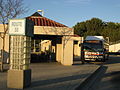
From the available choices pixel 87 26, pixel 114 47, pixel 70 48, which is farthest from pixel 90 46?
pixel 87 26

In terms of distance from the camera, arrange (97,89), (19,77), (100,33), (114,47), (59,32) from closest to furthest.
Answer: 1. (19,77)
2. (97,89)
3. (59,32)
4. (114,47)
5. (100,33)

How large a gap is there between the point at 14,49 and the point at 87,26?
89920 mm

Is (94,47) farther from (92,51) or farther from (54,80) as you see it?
(54,80)

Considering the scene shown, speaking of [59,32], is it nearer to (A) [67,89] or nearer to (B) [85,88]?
(B) [85,88]

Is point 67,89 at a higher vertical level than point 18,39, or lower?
lower

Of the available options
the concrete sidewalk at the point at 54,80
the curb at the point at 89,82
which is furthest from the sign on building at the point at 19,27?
the curb at the point at 89,82

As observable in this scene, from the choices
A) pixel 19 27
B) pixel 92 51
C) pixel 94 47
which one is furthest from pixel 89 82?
pixel 94 47

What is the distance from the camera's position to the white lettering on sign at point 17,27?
32.9 ft

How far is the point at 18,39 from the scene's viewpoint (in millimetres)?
10266

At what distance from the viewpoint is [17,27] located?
33.1 ft

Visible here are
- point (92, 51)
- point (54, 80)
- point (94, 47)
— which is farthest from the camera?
point (94, 47)

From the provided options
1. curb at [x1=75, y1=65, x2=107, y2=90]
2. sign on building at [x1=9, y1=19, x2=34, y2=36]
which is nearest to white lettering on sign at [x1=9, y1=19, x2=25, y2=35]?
sign on building at [x1=9, y1=19, x2=34, y2=36]

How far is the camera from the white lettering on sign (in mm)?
10031

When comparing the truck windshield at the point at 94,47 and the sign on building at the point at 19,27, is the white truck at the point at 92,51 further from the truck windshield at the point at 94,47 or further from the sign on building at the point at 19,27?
the sign on building at the point at 19,27
